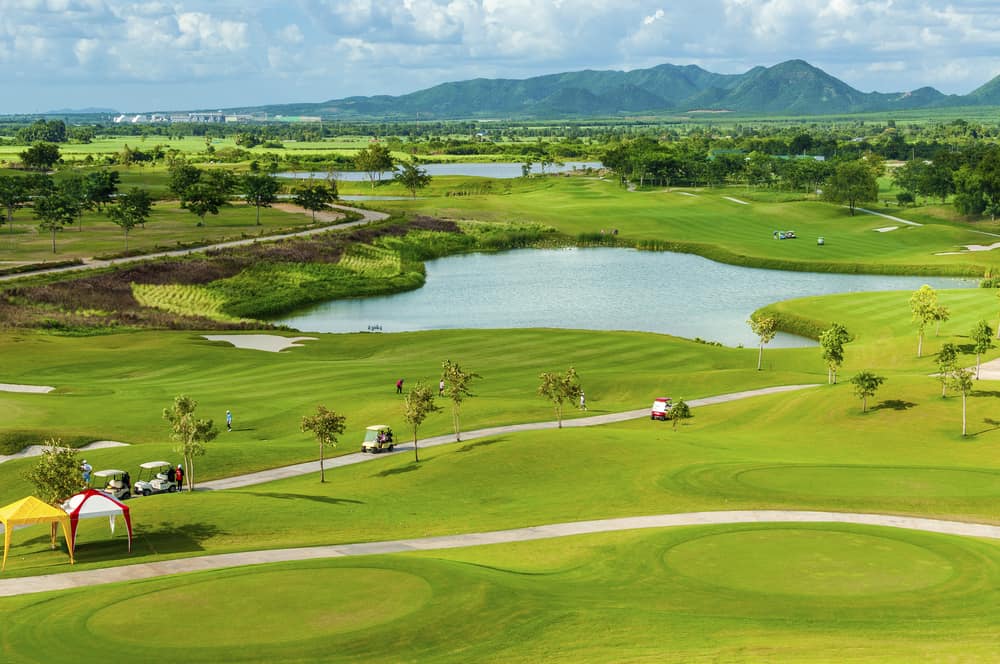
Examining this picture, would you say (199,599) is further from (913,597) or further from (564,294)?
(564,294)

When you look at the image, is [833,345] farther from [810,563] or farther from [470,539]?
[470,539]

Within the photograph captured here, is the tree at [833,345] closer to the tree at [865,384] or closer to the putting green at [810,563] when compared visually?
the tree at [865,384]

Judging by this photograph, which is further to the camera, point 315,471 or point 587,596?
point 315,471

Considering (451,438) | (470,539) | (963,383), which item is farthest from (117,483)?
(963,383)

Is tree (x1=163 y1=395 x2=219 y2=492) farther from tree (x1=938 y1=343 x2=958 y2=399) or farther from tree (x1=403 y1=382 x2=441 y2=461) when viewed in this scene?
tree (x1=938 y1=343 x2=958 y2=399)

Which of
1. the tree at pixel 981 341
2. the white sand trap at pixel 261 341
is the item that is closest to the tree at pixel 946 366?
the tree at pixel 981 341

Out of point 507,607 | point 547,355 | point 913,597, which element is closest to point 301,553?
point 507,607
